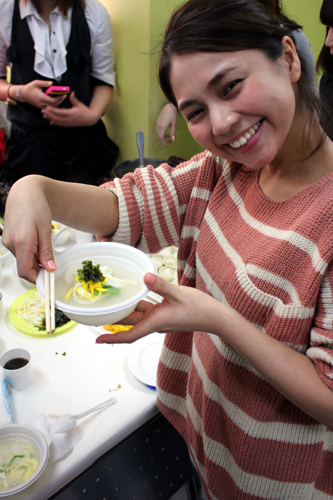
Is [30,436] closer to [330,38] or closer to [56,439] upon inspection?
[56,439]

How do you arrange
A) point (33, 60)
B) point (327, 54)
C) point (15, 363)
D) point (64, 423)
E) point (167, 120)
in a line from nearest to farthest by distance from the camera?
point (64, 423), point (15, 363), point (327, 54), point (33, 60), point (167, 120)

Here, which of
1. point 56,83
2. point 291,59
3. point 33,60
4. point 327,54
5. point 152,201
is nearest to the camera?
point 291,59

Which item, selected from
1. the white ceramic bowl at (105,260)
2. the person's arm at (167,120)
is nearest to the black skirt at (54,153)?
the person's arm at (167,120)

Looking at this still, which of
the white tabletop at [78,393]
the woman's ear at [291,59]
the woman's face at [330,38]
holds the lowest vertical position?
the white tabletop at [78,393]

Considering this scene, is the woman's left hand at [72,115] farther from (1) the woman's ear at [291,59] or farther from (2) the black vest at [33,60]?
(1) the woman's ear at [291,59]

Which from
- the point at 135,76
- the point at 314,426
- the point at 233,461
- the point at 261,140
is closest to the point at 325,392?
the point at 314,426

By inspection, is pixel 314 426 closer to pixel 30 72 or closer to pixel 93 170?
pixel 93 170

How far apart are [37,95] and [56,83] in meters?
0.27

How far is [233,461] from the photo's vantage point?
1.12 meters

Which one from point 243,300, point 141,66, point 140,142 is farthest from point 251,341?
point 141,66

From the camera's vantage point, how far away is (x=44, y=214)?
951 mm

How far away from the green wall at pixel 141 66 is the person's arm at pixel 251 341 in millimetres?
2124

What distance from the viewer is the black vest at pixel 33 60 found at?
97.4 inches

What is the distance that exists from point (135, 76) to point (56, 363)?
8.76 feet
